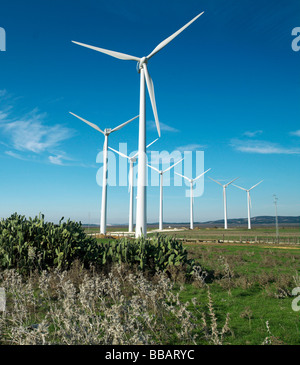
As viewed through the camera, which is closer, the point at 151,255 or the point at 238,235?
the point at 151,255

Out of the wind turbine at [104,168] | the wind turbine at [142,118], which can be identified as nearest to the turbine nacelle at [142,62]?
the wind turbine at [142,118]

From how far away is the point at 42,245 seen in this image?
Result: 45.2 ft

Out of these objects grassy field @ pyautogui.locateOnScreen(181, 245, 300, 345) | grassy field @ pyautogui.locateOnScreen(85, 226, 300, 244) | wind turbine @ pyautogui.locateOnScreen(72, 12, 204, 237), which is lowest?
grassy field @ pyautogui.locateOnScreen(181, 245, 300, 345)

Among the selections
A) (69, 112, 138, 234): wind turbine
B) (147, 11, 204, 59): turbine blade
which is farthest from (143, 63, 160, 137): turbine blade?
(69, 112, 138, 234): wind turbine

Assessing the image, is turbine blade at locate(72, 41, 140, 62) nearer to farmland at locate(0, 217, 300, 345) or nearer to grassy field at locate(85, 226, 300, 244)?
grassy field at locate(85, 226, 300, 244)

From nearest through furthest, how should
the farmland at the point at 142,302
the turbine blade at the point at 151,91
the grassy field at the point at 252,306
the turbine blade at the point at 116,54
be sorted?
the farmland at the point at 142,302 < the grassy field at the point at 252,306 < the turbine blade at the point at 151,91 < the turbine blade at the point at 116,54

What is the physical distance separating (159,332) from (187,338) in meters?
0.88

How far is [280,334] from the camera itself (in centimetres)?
705

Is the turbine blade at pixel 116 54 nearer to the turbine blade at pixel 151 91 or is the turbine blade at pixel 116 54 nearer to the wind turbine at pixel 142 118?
the wind turbine at pixel 142 118

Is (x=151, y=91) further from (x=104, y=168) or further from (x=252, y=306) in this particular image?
(x=104, y=168)

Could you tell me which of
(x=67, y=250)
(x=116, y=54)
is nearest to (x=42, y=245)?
(x=67, y=250)

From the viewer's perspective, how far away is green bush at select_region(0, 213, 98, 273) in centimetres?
1303

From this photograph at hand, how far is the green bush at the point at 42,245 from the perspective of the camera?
513 inches
